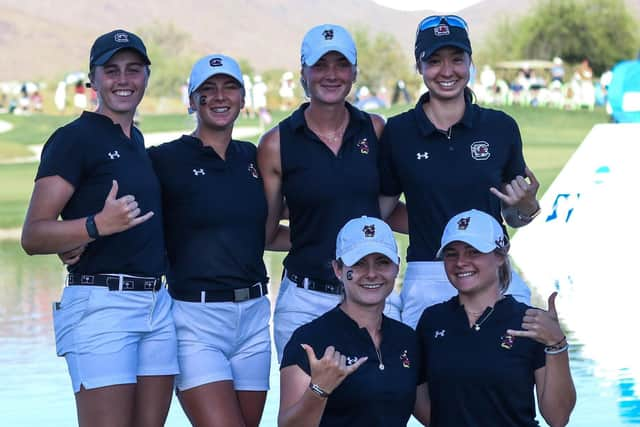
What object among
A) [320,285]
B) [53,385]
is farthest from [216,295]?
[53,385]

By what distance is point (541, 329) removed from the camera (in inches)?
195

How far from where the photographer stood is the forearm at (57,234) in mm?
5324

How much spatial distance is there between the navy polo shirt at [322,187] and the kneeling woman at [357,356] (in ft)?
1.93

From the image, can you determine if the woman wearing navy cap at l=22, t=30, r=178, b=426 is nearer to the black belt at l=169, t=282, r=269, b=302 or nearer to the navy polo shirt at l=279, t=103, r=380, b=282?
the black belt at l=169, t=282, r=269, b=302

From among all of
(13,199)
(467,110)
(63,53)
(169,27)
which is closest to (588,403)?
(467,110)

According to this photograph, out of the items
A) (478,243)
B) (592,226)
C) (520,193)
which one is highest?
(520,193)

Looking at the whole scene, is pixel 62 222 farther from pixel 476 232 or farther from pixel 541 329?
pixel 541 329

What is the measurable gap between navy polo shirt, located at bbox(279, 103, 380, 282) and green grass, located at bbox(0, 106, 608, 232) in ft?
66.6

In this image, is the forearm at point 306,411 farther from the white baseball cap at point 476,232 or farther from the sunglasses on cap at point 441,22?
the sunglasses on cap at point 441,22

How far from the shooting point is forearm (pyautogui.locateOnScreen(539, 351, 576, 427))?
498 centimetres

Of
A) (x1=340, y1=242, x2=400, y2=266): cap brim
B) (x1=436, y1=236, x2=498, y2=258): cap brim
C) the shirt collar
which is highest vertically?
the shirt collar

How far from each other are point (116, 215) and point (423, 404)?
1.32m

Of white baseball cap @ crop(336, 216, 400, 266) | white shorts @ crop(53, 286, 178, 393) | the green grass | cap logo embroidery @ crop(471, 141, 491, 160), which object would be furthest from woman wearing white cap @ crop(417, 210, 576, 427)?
the green grass

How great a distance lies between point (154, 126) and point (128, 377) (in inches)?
1385
